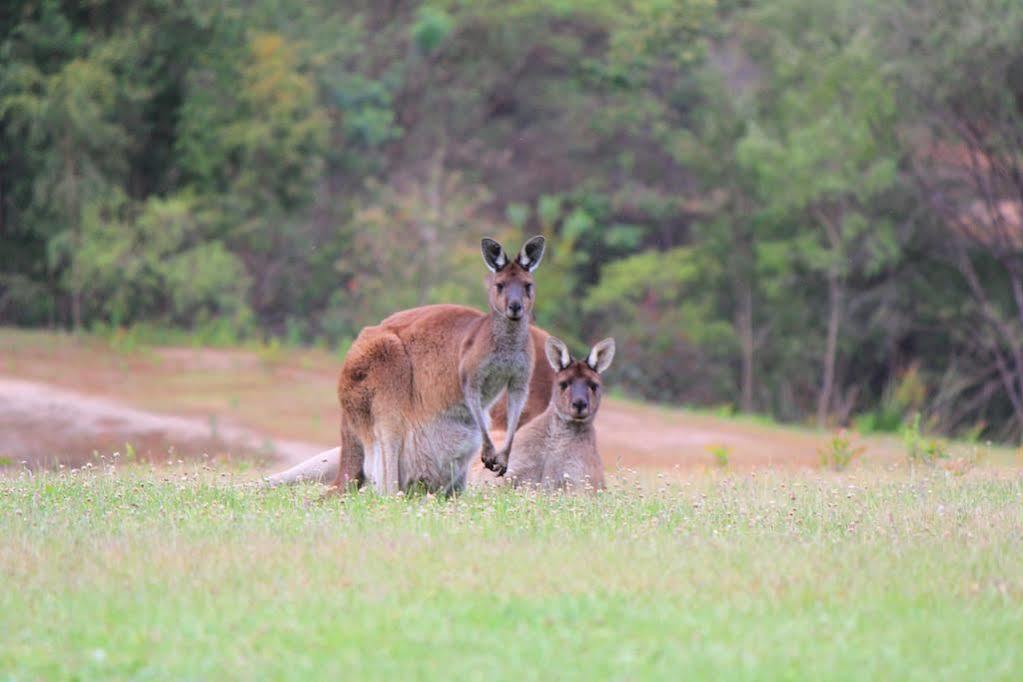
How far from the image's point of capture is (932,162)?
2673cm

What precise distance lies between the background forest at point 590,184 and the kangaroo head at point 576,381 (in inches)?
566

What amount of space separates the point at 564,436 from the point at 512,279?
1.41 metres

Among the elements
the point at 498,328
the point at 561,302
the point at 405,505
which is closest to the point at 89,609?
the point at 405,505

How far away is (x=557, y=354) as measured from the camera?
9.55 meters

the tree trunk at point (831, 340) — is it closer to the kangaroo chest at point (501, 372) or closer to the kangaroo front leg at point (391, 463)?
the kangaroo chest at point (501, 372)

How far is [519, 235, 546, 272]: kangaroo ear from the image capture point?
340 inches

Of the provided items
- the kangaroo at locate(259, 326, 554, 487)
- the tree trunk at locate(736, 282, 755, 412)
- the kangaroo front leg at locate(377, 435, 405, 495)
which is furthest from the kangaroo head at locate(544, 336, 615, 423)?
the tree trunk at locate(736, 282, 755, 412)

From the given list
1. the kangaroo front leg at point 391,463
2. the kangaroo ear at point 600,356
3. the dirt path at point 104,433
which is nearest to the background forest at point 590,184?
the dirt path at point 104,433

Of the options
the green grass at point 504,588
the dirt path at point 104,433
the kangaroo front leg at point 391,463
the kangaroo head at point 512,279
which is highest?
the kangaroo head at point 512,279

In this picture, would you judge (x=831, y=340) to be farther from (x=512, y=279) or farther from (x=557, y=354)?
(x=512, y=279)

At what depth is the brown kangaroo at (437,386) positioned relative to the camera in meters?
8.41

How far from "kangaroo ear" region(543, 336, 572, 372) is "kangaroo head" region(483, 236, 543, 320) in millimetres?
835

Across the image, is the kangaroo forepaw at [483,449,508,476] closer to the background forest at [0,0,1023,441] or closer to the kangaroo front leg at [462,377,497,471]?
the kangaroo front leg at [462,377,497,471]

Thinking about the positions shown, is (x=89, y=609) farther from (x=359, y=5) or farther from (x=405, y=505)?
(x=359, y=5)
